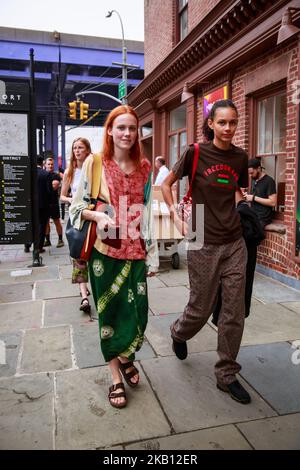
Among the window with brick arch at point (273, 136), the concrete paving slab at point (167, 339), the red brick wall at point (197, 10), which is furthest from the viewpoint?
the red brick wall at point (197, 10)

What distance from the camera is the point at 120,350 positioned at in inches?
118

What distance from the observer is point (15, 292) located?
5.98 meters

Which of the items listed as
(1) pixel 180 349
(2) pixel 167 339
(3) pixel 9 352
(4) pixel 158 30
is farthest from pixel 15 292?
(4) pixel 158 30

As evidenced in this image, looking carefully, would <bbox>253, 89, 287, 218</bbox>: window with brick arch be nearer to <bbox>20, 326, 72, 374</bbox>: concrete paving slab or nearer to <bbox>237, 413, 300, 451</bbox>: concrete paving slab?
<bbox>20, 326, 72, 374</bbox>: concrete paving slab

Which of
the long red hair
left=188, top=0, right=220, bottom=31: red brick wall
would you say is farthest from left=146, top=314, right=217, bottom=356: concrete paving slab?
left=188, top=0, right=220, bottom=31: red brick wall

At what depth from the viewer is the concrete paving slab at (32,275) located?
22.0 feet

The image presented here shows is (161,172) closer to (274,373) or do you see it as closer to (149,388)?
(274,373)

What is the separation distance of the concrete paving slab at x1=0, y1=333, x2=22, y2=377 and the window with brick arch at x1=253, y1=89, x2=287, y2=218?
14.2 feet

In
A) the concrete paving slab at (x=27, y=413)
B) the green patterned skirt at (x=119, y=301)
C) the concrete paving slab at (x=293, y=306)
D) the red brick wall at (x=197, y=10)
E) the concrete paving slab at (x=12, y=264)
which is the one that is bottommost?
the concrete paving slab at (x=27, y=413)

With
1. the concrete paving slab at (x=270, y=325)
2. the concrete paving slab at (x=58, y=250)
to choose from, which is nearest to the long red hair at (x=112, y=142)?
the concrete paving slab at (x=270, y=325)

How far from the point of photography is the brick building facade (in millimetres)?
5992

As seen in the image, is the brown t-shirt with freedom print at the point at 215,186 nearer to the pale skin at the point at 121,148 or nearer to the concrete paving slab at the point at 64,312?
the pale skin at the point at 121,148

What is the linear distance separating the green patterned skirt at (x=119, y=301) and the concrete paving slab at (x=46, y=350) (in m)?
0.78
